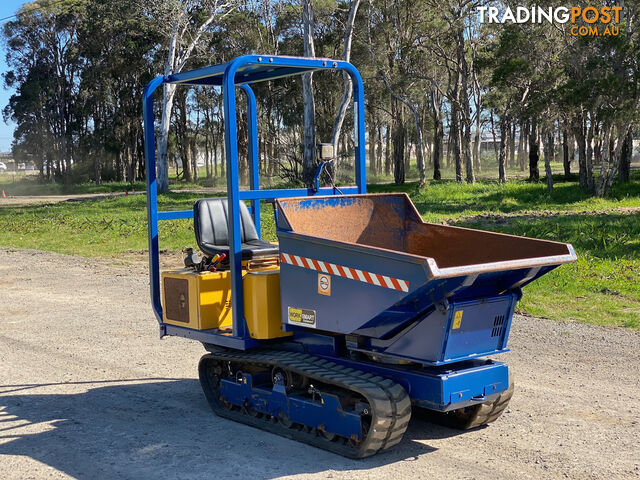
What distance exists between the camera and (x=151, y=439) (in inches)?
235

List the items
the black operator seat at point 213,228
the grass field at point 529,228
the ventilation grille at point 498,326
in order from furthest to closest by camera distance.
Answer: the grass field at point 529,228
the black operator seat at point 213,228
the ventilation grille at point 498,326

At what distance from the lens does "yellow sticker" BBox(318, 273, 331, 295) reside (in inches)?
218

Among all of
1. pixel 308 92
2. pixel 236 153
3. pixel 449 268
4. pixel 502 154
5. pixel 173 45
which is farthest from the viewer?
pixel 502 154

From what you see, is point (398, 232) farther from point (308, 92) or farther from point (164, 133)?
point (164, 133)

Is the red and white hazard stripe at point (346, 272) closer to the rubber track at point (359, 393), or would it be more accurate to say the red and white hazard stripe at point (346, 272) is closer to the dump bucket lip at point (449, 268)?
the dump bucket lip at point (449, 268)

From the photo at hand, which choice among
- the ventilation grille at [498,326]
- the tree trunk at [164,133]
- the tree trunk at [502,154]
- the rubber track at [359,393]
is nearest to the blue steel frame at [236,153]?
the rubber track at [359,393]

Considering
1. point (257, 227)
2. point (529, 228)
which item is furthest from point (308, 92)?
point (257, 227)

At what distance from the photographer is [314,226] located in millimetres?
6246

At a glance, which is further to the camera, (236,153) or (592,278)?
(592,278)

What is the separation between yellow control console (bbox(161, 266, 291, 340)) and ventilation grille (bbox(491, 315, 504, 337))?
61.9 inches

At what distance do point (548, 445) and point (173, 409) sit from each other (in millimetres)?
3053

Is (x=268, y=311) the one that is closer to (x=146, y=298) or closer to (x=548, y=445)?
(x=548, y=445)

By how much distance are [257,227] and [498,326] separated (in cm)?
289

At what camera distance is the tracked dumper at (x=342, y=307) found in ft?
17.4
